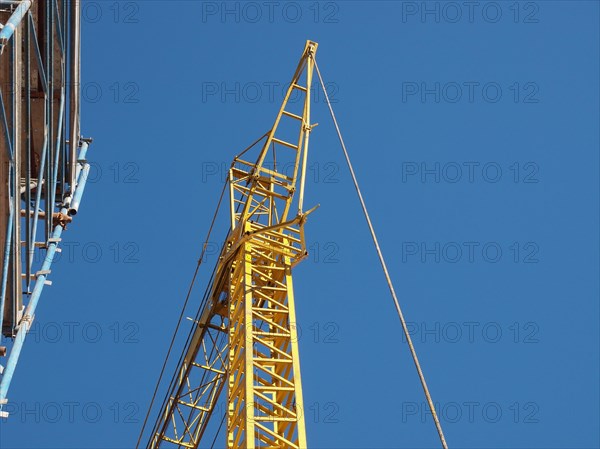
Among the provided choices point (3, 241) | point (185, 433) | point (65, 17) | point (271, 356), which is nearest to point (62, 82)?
point (65, 17)

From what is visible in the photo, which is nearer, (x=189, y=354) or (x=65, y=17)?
(x=65, y=17)

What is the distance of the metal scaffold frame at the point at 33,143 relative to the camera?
18.7m

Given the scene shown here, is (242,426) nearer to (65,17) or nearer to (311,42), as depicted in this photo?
(65,17)

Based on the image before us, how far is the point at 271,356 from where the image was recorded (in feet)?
83.1

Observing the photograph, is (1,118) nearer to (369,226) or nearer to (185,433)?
(369,226)

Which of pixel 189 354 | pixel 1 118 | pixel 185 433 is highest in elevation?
pixel 1 118

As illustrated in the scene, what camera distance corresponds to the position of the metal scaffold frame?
18.7 meters

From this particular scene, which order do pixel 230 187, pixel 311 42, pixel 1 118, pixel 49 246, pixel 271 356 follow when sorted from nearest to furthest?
pixel 1 118
pixel 49 246
pixel 271 356
pixel 230 187
pixel 311 42

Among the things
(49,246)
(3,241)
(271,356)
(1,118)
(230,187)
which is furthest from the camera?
(230,187)

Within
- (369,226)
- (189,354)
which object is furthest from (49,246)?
(189,354)

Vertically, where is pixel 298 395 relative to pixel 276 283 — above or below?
below

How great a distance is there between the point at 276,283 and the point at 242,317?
1282 mm

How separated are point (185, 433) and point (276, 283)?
309 inches

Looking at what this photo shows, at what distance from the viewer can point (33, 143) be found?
23.4m
